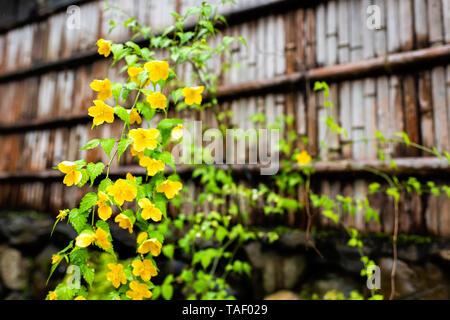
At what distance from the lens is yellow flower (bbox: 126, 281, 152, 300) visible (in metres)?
0.99

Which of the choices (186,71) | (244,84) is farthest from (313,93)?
(186,71)

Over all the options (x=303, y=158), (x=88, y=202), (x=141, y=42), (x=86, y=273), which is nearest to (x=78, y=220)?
(x=88, y=202)

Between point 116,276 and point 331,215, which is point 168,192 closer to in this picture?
point 116,276

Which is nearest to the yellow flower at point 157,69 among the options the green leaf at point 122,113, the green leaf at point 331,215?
the green leaf at point 122,113

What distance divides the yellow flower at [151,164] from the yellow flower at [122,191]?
0.08 metres

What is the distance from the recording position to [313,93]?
7.73 feet

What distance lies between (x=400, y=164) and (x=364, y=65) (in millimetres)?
745

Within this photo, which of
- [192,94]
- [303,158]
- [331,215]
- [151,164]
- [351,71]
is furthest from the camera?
[351,71]

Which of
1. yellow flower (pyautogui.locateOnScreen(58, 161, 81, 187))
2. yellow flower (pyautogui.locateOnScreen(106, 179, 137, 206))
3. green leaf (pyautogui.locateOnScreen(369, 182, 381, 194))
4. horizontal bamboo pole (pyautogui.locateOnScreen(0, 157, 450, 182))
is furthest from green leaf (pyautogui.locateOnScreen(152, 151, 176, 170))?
green leaf (pyautogui.locateOnScreen(369, 182, 381, 194))

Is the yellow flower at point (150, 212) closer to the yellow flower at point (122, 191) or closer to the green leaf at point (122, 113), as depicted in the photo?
the yellow flower at point (122, 191)

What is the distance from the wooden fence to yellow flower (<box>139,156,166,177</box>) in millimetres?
1551

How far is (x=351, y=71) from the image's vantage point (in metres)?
2.21

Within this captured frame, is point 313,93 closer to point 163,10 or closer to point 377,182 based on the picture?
point 377,182

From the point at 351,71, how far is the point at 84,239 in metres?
2.08
